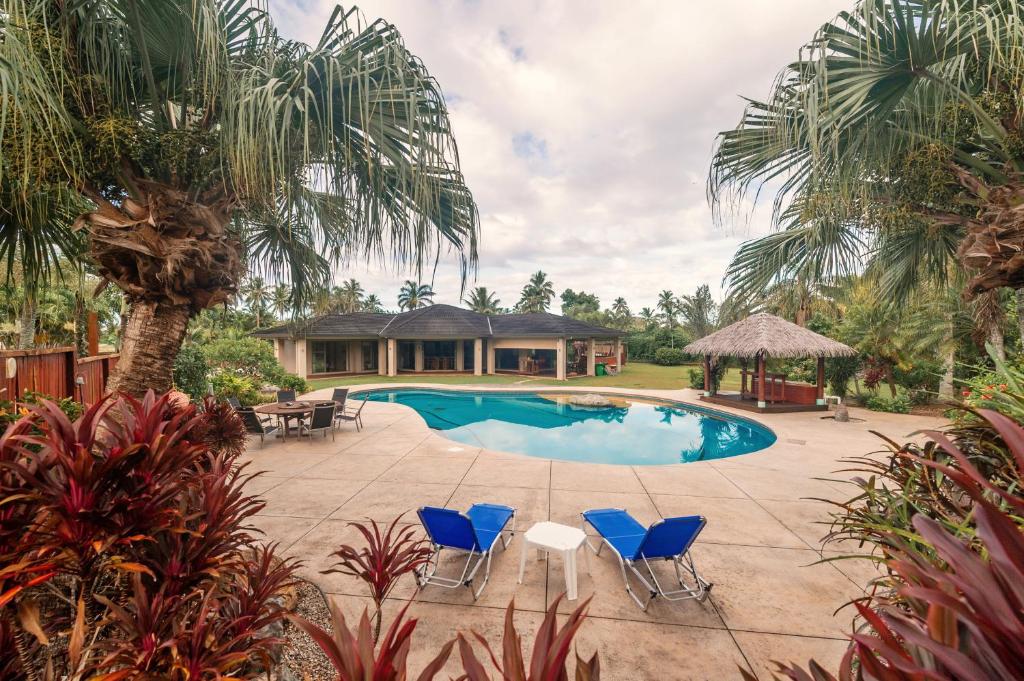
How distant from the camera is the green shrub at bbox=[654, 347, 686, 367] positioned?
36594mm

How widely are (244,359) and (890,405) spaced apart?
995 inches

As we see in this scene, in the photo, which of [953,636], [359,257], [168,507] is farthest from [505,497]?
[953,636]

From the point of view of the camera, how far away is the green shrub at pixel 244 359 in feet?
54.4

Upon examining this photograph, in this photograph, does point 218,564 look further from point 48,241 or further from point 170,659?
point 48,241

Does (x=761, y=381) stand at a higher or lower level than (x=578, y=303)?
lower

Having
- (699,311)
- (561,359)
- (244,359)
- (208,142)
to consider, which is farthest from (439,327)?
(699,311)

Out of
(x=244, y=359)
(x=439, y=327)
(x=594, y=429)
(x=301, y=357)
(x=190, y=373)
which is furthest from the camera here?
(x=439, y=327)

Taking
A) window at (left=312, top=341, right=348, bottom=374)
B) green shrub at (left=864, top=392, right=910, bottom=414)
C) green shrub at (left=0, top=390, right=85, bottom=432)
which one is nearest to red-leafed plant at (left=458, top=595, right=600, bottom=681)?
green shrub at (left=0, top=390, right=85, bottom=432)

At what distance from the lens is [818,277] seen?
6.51m

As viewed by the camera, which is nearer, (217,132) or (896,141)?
(217,132)

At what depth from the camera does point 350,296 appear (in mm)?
53750

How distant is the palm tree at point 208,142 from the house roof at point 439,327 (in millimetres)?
22337

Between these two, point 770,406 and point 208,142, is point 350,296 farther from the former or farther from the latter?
point 208,142

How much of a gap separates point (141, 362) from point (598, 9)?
885 cm
